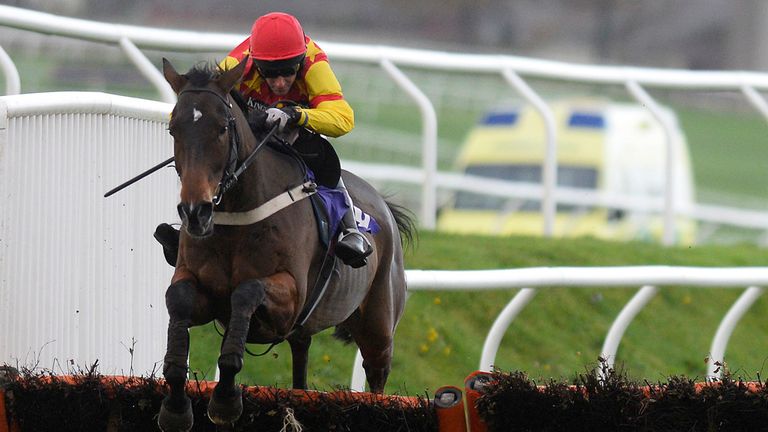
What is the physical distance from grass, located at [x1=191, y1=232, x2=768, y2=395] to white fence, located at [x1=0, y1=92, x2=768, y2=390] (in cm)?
79

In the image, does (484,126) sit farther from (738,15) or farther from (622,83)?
(738,15)

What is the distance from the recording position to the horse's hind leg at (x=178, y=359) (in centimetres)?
430

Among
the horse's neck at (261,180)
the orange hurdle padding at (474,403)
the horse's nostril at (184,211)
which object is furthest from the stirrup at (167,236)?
the orange hurdle padding at (474,403)

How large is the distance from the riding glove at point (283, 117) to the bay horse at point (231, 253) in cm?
10

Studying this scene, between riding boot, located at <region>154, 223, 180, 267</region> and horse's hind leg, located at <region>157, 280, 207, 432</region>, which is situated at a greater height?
riding boot, located at <region>154, 223, 180, 267</region>

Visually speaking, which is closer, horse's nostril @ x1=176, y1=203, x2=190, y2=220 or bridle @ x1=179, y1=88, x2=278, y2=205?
horse's nostril @ x1=176, y1=203, x2=190, y2=220

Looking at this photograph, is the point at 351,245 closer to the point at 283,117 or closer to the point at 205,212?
the point at 283,117

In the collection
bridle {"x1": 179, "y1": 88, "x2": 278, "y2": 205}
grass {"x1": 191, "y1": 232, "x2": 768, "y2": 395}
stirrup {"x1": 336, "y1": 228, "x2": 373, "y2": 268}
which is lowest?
grass {"x1": 191, "y1": 232, "x2": 768, "y2": 395}

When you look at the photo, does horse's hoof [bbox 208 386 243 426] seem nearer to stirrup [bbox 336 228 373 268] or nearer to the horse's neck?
the horse's neck

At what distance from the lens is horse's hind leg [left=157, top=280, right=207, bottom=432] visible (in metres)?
4.30

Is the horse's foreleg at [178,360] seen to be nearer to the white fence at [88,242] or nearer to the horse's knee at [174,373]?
the horse's knee at [174,373]

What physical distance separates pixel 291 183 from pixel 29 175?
Result: 885 mm

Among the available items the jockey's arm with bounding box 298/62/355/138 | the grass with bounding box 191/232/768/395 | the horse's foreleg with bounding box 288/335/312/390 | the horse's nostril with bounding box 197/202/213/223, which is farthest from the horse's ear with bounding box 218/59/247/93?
the grass with bounding box 191/232/768/395

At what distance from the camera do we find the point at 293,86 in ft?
17.7
